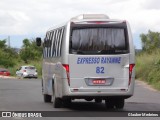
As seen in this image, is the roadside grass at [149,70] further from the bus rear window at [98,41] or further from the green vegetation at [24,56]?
the green vegetation at [24,56]

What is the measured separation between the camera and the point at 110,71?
17734 mm

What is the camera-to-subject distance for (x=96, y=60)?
58.0 feet

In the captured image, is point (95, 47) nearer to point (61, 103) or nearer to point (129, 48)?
point (129, 48)

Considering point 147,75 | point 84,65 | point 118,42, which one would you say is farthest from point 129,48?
point 147,75

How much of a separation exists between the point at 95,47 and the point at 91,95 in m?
1.49

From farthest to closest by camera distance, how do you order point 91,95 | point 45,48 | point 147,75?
point 147,75 < point 45,48 < point 91,95

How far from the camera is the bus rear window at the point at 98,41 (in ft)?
58.4

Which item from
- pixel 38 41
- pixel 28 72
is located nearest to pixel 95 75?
pixel 38 41

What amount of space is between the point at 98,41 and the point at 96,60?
0.62m

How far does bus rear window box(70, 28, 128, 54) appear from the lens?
17791mm

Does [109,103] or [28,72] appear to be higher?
[109,103]

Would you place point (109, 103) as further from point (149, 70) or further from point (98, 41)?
point (149, 70)

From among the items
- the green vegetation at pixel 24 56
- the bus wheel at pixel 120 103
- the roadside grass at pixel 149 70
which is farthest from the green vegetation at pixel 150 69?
the green vegetation at pixel 24 56

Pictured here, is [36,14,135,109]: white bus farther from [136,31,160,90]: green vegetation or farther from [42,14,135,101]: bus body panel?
[136,31,160,90]: green vegetation
